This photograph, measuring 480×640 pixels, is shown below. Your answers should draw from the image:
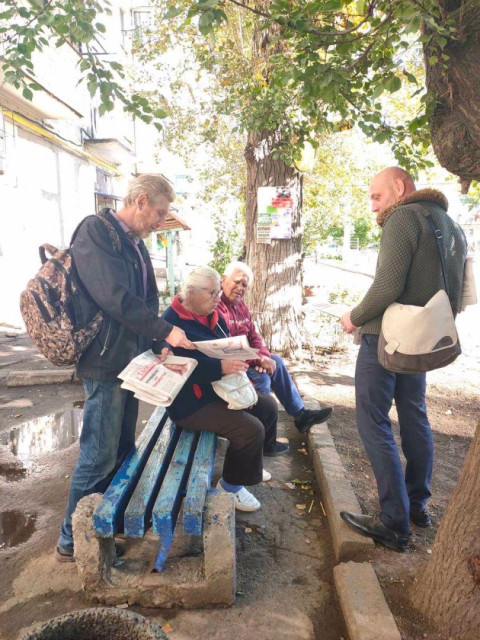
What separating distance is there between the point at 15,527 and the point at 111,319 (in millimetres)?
1506

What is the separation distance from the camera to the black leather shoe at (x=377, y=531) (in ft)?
8.32

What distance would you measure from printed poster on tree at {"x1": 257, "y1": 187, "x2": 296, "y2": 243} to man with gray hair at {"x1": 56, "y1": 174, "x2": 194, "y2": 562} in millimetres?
3811

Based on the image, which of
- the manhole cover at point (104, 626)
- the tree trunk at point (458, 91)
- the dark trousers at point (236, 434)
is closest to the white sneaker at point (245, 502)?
the dark trousers at point (236, 434)

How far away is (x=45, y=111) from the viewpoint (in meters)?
12.2

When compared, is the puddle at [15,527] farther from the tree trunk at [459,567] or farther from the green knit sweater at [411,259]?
the green knit sweater at [411,259]

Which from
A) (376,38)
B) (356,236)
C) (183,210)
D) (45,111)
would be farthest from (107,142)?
(356,236)

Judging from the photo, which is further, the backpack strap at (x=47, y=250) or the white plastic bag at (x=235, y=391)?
the white plastic bag at (x=235, y=391)

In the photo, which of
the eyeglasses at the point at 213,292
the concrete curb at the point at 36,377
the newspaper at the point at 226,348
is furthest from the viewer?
the concrete curb at the point at 36,377

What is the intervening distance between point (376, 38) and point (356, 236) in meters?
46.6

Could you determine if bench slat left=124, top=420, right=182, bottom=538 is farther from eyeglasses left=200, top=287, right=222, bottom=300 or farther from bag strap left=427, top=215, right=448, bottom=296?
bag strap left=427, top=215, right=448, bottom=296

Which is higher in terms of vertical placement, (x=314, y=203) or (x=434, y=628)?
(x=314, y=203)

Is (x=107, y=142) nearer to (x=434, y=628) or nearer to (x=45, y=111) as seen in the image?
(x=45, y=111)

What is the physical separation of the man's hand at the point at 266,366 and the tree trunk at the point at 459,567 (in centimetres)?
177

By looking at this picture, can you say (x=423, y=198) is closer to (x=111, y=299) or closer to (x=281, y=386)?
(x=111, y=299)
